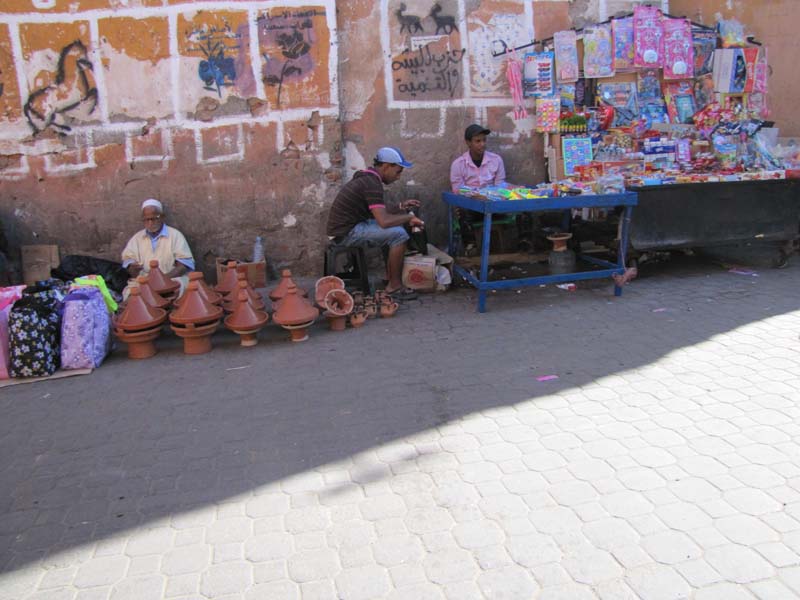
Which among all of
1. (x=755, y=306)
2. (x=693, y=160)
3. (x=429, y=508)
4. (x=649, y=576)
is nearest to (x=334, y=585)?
(x=429, y=508)

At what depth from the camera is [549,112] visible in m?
6.48

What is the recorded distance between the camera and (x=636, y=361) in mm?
4180

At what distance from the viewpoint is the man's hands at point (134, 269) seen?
579 centimetres

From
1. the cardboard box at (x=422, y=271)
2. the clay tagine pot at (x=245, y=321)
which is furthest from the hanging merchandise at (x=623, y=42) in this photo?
the clay tagine pot at (x=245, y=321)

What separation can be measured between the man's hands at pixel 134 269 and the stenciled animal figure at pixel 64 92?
1389 millimetres

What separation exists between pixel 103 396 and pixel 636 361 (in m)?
3.38

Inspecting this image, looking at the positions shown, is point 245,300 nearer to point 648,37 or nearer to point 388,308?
point 388,308

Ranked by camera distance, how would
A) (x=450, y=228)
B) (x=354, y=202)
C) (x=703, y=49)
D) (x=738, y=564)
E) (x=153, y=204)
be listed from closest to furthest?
(x=738, y=564), (x=354, y=202), (x=153, y=204), (x=450, y=228), (x=703, y=49)

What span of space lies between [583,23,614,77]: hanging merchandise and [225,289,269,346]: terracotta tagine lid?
416 cm

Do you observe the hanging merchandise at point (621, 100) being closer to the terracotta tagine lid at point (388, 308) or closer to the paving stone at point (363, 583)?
the terracotta tagine lid at point (388, 308)

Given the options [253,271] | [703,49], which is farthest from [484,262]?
[703,49]

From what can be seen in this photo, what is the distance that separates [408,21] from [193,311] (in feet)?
11.5

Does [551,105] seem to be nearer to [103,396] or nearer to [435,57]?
[435,57]

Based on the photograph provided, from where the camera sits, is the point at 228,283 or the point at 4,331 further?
the point at 228,283
